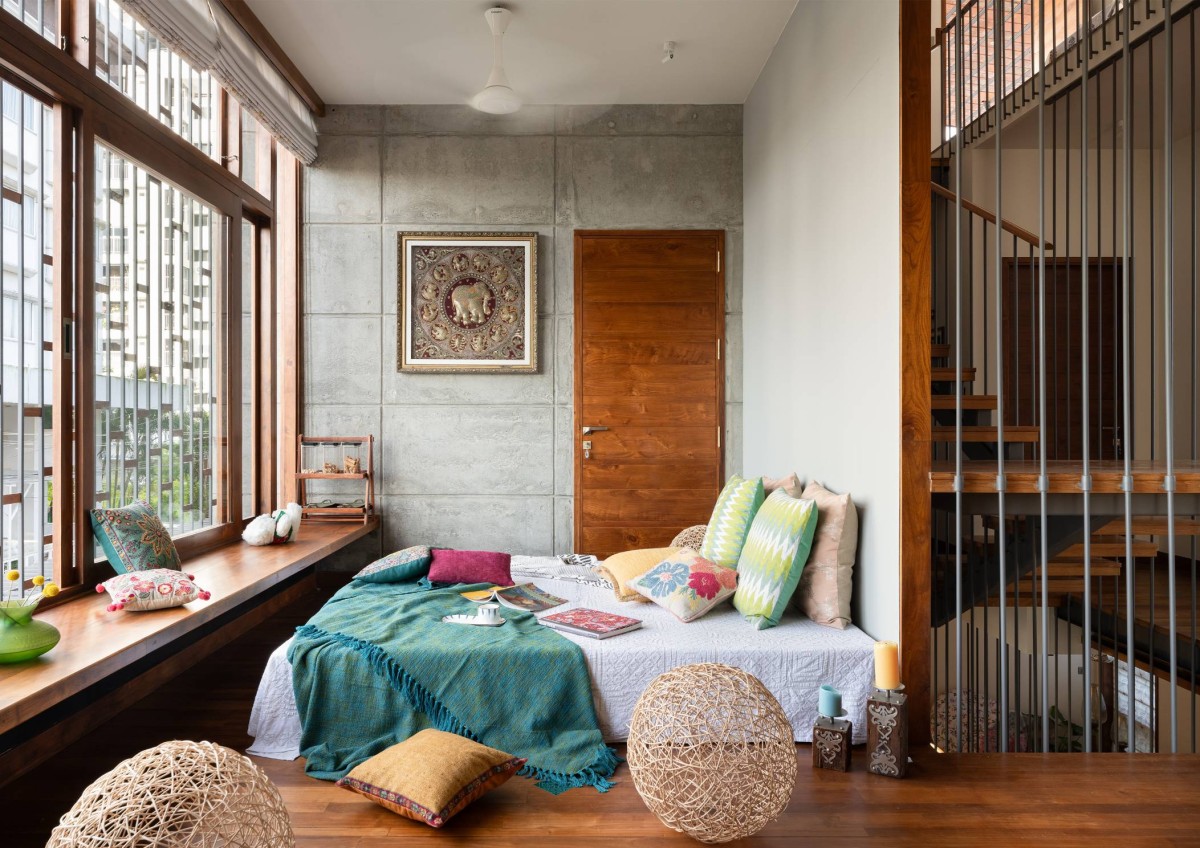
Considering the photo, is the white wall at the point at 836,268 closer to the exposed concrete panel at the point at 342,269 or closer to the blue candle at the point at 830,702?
the blue candle at the point at 830,702

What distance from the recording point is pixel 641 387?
5.04 metres

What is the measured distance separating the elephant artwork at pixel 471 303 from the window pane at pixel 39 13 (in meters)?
2.47

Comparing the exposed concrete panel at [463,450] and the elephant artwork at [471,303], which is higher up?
the elephant artwork at [471,303]

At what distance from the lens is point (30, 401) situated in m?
2.69

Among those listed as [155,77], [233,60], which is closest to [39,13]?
[155,77]

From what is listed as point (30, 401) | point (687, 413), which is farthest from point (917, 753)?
point (30, 401)

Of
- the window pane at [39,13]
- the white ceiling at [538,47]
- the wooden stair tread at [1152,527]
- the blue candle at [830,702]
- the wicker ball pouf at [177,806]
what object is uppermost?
the white ceiling at [538,47]

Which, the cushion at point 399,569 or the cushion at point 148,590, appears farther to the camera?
the cushion at point 399,569

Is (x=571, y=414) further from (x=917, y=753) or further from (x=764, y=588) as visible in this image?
(x=917, y=753)

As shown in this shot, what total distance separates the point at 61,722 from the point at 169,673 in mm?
720

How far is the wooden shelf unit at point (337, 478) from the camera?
4.76 m

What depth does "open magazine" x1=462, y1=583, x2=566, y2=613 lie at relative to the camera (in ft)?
10.6

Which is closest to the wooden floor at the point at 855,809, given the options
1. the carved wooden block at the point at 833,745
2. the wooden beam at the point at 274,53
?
the carved wooden block at the point at 833,745

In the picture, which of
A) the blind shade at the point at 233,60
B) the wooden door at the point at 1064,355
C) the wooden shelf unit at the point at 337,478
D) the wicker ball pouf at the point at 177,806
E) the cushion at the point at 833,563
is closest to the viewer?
the wicker ball pouf at the point at 177,806
